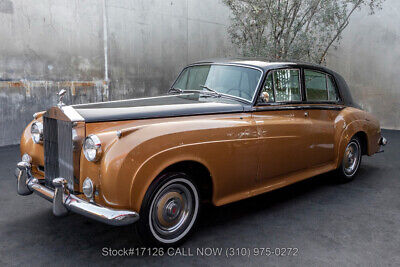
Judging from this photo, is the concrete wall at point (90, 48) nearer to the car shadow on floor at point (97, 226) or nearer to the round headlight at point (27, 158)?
the car shadow on floor at point (97, 226)

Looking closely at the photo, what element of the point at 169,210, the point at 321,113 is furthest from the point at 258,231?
the point at 321,113

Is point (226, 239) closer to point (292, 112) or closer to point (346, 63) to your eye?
point (292, 112)

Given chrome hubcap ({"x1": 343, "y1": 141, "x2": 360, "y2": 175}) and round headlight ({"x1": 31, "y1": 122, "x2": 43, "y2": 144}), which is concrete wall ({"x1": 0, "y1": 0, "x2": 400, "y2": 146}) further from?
chrome hubcap ({"x1": 343, "y1": 141, "x2": 360, "y2": 175})

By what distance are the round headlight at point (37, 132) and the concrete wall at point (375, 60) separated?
9787 mm

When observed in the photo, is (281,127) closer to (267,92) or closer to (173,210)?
(267,92)

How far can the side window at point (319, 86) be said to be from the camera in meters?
4.24

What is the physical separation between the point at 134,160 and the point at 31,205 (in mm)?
2052

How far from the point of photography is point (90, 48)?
26.3 feet

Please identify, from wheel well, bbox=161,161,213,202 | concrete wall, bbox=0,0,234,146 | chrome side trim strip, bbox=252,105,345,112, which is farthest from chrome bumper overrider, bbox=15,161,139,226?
concrete wall, bbox=0,0,234,146

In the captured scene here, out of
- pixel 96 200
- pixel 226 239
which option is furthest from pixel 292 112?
pixel 96 200

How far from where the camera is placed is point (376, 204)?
4035 millimetres

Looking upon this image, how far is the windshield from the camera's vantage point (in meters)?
3.63

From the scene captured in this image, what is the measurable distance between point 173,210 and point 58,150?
44.5 inches

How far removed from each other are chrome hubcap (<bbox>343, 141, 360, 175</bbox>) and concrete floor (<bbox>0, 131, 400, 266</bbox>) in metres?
0.47
